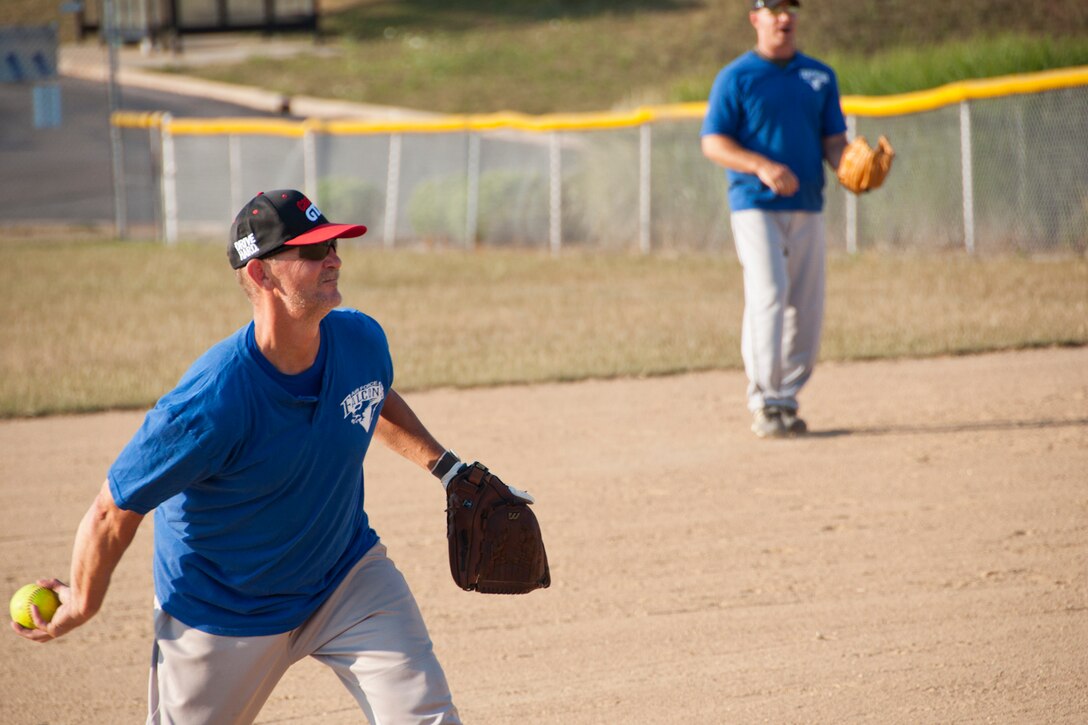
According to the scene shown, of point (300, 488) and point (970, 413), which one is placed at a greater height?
point (300, 488)

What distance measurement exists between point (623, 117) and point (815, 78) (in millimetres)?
9331

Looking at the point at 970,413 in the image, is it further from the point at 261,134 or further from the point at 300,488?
the point at 261,134

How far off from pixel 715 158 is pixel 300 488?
4642 mm

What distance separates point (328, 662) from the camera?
3.30m

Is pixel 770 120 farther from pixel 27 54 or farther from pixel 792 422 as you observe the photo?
pixel 27 54

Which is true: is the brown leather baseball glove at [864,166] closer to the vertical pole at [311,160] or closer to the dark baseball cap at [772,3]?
the dark baseball cap at [772,3]

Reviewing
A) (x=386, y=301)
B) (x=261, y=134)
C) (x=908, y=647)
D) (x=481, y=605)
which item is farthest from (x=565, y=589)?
(x=261, y=134)

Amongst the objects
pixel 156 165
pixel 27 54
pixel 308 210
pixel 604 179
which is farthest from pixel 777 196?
pixel 27 54

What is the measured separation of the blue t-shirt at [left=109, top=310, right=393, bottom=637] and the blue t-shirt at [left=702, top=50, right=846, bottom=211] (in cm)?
448

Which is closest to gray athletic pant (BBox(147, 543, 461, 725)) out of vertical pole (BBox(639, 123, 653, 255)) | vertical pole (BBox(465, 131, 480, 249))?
vertical pole (BBox(639, 123, 653, 255))

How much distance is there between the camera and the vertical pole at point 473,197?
17922 millimetres

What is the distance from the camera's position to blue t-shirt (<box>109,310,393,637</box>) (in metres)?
2.93

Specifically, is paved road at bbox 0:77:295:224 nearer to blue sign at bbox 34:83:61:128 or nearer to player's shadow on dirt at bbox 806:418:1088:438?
blue sign at bbox 34:83:61:128

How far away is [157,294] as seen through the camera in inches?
555
